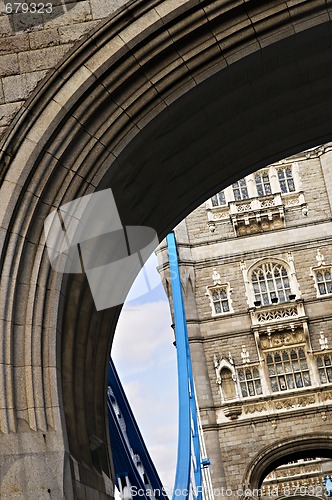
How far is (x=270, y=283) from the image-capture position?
32469 mm

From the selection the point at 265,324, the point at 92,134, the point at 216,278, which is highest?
the point at 216,278

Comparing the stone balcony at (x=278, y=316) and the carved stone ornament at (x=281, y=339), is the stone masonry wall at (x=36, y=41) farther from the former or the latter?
the carved stone ornament at (x=281, y=339)

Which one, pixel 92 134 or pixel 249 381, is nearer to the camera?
pixel 92 134

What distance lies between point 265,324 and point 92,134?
86.8 ft

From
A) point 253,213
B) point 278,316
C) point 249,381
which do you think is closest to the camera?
point 249,381

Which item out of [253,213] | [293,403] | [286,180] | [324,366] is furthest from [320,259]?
[293,403]

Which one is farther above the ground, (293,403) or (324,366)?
(324,366)

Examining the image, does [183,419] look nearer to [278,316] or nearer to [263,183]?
[278,316]

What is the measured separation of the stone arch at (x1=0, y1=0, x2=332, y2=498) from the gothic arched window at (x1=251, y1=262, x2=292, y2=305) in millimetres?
25776

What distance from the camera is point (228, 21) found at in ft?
19.1

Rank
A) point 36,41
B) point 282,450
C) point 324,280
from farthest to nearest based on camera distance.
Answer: point 324,280, point 282,450, point 36,41

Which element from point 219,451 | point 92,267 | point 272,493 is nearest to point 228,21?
point 92,267

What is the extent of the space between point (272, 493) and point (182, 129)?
28.3 m

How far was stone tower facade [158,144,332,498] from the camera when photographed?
30.5m
